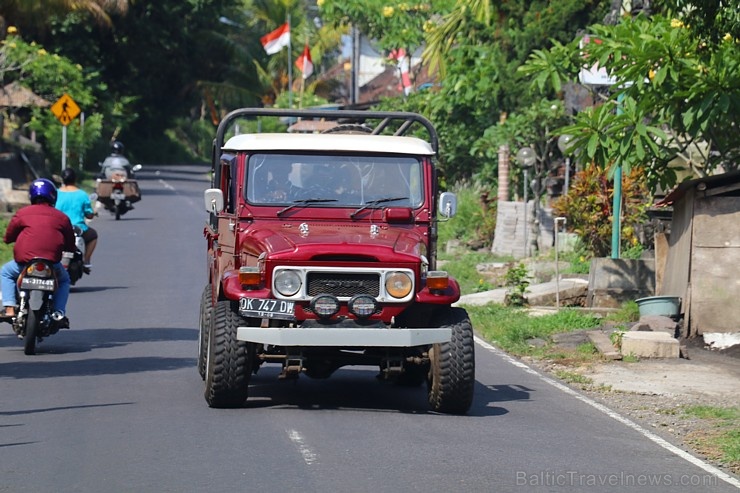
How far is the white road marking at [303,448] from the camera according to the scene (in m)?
9.23

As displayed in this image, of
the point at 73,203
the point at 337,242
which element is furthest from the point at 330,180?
the point at 73,203

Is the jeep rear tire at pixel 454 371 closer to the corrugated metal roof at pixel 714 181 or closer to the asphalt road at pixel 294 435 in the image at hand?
the asphalt road at pixel 294 435

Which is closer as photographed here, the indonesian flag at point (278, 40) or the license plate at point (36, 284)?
the license plate at point (36, 284)

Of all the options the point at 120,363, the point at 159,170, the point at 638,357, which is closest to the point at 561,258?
the point at 638,357

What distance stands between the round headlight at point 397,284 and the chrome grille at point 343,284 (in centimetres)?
9

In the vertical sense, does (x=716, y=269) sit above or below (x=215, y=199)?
below

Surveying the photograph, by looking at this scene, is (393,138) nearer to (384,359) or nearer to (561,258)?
(384,359)

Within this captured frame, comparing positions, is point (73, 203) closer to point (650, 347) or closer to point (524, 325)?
point (524, 325)

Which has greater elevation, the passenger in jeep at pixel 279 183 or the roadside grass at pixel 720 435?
the passenger in jeep at pixel 279 183

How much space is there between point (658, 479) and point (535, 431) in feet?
5.86

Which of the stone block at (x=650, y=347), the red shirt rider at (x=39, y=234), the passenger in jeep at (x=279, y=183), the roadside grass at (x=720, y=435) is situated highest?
the passenger in jeep at (x=279, y=183)

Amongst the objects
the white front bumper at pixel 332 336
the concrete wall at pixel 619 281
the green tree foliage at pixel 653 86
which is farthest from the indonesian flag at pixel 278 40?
the white front bumper at pixel 332 336

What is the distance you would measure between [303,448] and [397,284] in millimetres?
2006

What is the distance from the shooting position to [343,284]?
11.1 m
